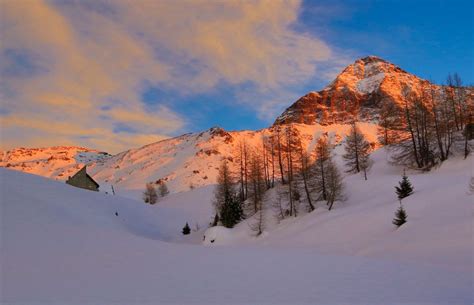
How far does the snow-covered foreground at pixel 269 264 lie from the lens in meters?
8.05

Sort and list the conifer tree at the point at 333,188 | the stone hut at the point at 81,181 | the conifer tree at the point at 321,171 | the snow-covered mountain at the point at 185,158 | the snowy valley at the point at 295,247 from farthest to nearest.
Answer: the snow-covered mountain at the point at 185,158 < the stone hut at the point at 81,181 < the conifer tree at the point at 321,171 < the conifer tree at the point at 333,188 < the snowy valley at the point at 295,247

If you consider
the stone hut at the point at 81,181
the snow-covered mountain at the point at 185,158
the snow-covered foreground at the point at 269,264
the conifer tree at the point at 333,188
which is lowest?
the snow-covered foreground at the point at 269,264

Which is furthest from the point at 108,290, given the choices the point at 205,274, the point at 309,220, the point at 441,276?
the point at 309,220

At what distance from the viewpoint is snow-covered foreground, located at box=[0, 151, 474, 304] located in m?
8.05

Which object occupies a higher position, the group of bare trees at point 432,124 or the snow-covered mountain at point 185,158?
the snow-covered mountain at point 185,158

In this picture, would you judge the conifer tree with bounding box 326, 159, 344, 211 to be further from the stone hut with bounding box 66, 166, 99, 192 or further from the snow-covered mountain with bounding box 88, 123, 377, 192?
the snow-covered mountain with bounding box 88, 123, 377, 192

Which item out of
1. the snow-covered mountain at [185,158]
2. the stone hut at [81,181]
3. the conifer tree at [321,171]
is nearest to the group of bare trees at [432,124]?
the conifer tree at [321,171]

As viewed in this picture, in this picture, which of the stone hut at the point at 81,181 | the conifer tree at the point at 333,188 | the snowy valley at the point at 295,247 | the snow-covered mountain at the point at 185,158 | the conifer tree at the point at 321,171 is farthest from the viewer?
the snow-covered mountain at the point at 185,158

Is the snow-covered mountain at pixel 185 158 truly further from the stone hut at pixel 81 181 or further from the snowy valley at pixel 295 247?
the snowy valley at pixel 295 247

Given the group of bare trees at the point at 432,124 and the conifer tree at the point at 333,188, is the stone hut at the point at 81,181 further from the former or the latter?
the group of bare trees at the point at 432,124

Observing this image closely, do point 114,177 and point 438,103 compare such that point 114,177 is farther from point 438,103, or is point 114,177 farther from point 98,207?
point 438,103

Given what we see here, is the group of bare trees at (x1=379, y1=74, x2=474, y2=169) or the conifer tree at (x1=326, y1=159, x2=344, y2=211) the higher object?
the group of bare trees at (x1=379, y1=74, x2=474, y2=169)

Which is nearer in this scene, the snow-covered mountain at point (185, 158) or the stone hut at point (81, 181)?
the stone hut at point (81, 181)

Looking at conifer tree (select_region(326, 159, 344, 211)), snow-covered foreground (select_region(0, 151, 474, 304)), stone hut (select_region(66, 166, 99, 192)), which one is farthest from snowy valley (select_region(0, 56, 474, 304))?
stone hut (select_region(66, 166, 99, 192))
